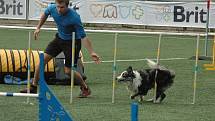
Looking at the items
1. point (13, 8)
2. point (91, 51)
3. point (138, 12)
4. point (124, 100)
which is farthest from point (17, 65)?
point (13, 8)

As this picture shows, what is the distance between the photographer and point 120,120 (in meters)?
8.05

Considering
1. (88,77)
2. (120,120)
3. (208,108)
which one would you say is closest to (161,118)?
(120,120)

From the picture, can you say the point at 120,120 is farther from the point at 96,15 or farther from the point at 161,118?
the point at 96,15

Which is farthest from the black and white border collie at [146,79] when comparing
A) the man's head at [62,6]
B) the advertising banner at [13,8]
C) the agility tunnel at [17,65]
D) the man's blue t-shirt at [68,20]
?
the advertising banner at [13,8]

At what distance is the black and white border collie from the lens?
31.8 feet

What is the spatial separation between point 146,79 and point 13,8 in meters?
18.8

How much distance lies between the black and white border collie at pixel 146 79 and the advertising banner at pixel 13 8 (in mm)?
18342

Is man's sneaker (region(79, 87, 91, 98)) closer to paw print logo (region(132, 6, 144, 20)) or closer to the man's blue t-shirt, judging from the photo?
the man's blue t-shirt

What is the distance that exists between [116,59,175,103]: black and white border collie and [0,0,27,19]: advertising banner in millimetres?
18342

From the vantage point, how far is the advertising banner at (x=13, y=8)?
2766 centimetres

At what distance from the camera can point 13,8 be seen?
27.8m

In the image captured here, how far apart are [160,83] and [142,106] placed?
647 millimetres

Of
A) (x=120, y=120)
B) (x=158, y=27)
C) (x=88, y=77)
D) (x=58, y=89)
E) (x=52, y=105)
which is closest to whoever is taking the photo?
(x=52, y=105)

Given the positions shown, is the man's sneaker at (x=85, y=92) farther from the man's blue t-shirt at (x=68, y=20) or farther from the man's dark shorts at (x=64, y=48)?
the man's blue t-shirt at (x=68, y=20)
